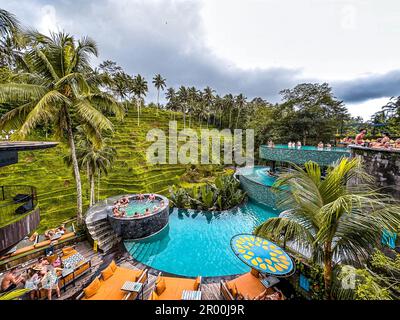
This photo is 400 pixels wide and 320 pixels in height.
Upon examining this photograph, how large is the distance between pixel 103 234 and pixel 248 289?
7825mm

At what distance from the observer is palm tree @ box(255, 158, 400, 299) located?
2.33 metres

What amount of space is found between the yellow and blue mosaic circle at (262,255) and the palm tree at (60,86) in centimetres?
698

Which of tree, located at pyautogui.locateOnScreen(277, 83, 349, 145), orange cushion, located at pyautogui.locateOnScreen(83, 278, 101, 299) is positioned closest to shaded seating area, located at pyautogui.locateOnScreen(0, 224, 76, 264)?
orange cushion, located at pyautogui.locateOnScreen(83, 278, 101, 299)

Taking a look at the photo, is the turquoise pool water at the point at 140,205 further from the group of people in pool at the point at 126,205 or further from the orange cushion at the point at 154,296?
the orange cushion at the point at 154,296

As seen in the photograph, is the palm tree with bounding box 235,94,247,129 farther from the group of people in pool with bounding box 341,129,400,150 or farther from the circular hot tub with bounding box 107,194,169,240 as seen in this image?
the circular hot tub with bounding box 107,194,169,240

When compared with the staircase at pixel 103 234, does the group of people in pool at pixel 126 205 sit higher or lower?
higher

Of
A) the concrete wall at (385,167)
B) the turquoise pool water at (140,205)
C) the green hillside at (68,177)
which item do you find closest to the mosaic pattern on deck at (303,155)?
the concrete wall at (385,167)

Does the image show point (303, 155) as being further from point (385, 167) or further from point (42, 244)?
point (42, 244)

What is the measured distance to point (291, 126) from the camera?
21.9m

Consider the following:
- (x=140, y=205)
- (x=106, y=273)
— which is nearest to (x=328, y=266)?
(x=106, y=273)

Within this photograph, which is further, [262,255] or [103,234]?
[103,234]

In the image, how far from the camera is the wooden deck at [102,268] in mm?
5770

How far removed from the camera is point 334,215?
2.43 metres

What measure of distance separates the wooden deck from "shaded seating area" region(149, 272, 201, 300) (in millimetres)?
710
